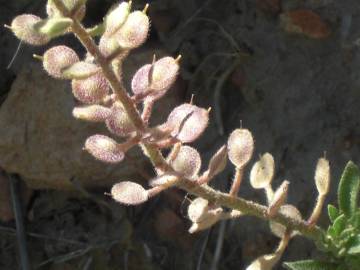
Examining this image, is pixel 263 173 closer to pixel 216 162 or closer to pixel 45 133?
pixel 216 162

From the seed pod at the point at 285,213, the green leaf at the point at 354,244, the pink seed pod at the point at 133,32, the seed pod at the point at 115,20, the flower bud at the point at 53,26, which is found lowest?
the green leaf at the point at 354,244

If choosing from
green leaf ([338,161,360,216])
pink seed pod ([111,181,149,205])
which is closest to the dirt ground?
green leaf ([338,161,360,216])

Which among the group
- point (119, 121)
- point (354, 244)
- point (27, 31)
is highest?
point (27, 31)

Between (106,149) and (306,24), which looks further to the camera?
(306,24)

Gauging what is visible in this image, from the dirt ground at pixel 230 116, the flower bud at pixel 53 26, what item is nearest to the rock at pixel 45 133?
the dirt ground at pixel 230 116

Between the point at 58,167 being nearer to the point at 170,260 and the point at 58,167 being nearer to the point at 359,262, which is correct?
the point at 170,260

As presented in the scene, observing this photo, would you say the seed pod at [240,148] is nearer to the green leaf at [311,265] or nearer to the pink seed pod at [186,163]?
the pink seed pod at [186,163]

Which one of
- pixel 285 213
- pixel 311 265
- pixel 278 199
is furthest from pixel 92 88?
pixel 311 265
